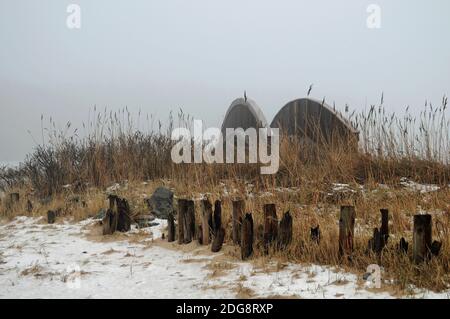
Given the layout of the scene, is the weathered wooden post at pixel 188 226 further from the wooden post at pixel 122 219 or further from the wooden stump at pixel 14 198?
the wooden stump at pixel 14 198

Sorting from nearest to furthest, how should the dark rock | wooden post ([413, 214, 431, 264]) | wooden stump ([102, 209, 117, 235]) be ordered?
wooden post ([413, 214, 431, 264]) → wooden stump ([102, 209, 117, 235]) → the dark rock

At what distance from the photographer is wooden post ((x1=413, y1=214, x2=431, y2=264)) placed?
292cm

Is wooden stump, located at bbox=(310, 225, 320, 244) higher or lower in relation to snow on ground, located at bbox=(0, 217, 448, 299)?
higher

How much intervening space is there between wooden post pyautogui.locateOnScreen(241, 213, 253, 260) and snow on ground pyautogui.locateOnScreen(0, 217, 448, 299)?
4.8 inches

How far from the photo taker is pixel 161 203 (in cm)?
551

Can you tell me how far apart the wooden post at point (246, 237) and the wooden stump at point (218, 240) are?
29cm

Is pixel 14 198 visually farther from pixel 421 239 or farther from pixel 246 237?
pixel 421 239

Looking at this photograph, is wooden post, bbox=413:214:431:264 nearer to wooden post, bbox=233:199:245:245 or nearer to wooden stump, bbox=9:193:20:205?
wooden post, bbox=233:199:245:245

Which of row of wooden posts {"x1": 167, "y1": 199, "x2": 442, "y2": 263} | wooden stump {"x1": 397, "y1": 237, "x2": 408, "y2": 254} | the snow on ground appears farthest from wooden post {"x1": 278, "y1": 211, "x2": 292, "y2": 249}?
wooden stump {"x1": 397, "y1": 237, "x2": 408, "y2": 254}

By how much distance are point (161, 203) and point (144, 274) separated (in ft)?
7.27

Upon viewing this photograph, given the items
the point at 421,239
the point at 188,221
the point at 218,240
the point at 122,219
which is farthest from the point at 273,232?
the point at 122,219

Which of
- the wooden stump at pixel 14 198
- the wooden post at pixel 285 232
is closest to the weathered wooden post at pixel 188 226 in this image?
the wooden post at pixel 285 232

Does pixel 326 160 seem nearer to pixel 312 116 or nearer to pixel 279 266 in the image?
pixel 312 116

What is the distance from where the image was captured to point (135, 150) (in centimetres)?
840
